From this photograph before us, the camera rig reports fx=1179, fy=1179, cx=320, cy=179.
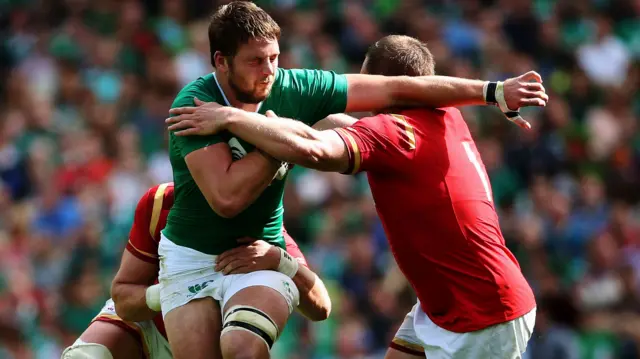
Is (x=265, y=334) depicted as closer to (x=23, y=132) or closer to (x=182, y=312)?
(x=182, y=312)

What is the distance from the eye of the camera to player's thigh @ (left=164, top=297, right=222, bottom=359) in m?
5.64

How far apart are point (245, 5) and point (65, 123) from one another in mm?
7252

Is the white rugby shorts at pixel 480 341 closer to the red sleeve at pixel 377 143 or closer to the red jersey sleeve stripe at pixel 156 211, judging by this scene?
the red sleeve at pixel 377 143

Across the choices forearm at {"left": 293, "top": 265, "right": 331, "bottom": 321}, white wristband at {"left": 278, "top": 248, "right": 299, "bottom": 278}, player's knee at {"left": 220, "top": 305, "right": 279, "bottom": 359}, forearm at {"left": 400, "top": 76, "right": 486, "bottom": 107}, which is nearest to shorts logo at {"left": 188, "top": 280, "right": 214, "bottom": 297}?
player's knee at {"left": 220, "top": 305, "right": 279, "bottom": 359}

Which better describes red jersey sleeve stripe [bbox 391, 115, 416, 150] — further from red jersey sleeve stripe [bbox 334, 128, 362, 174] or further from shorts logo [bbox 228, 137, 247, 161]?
shorts logo [bbox 228, 137, 247, 161]

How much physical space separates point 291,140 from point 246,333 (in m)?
0.92

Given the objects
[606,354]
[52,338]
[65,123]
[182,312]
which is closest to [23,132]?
[65,123]

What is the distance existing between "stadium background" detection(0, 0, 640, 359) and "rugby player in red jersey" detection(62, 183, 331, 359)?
3.43m

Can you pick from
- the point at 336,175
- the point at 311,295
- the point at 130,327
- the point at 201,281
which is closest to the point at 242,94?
the point at 201,281

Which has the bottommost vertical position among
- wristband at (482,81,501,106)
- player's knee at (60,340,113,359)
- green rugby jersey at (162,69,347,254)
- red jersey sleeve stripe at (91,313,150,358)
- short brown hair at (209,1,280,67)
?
player's knee at (60,340,113,359)

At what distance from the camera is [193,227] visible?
19.2 feet

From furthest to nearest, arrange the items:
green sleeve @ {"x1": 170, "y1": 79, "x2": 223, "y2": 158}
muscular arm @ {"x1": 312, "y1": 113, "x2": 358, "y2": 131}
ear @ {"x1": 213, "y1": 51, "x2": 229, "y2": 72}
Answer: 1. muscular arm @ {"x1": 312, "y1": 113, "x2": 358, "y2": 131}
2. ear @ {"x1": 213, "y1": 51, "x2": 229, "y2": 72}
3. green sleeve @ {"x1": 170, "y1": 79, "x2": 223, "y2": 158}

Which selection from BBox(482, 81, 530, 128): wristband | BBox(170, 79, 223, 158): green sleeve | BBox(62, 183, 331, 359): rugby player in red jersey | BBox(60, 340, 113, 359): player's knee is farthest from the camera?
BBox(60, 340, 113, 359): player's knee

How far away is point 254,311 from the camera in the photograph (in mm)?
5539
